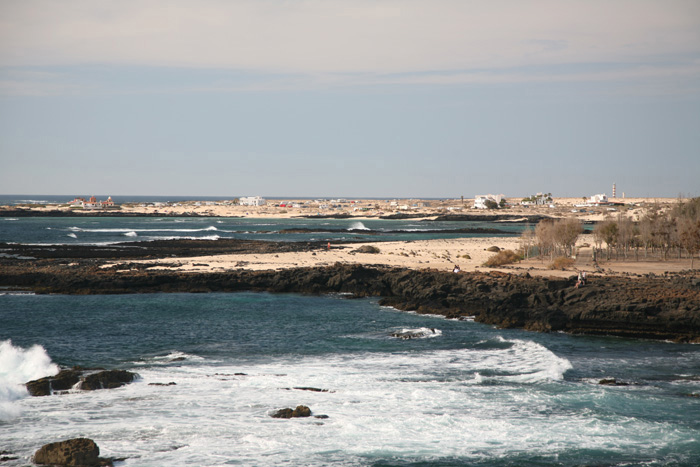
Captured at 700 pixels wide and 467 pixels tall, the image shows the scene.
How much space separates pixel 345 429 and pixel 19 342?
1936 centimetres

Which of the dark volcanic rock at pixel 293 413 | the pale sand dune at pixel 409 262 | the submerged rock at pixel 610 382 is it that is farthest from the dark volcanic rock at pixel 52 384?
the pale sand dune at pixel 409 262

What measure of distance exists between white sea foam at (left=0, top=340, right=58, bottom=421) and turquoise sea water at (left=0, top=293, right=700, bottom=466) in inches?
3.1

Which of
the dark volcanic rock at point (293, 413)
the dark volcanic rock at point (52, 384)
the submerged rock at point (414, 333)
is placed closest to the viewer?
the dark volcanic rock at point (293, 413)

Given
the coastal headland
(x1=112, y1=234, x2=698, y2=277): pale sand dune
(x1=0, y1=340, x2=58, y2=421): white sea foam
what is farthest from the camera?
(x1=112, y1=234, x2=698, y2=277): pale sand dune

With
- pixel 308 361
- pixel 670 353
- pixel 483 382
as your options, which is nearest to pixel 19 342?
pixel 308 361

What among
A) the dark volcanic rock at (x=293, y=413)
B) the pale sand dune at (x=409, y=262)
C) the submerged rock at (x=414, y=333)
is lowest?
the submerged rock at (x=414, y=333)

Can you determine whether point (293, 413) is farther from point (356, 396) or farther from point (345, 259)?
point (345, 259)

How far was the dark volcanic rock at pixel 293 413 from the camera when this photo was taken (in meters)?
19.5

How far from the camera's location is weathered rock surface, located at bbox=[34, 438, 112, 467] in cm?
1555

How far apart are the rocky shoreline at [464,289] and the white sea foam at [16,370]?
19450 mm

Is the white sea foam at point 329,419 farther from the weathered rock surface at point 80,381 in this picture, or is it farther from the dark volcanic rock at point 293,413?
the weathered rock surface at point 80,381

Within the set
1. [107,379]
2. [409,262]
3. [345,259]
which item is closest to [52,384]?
[107,379]

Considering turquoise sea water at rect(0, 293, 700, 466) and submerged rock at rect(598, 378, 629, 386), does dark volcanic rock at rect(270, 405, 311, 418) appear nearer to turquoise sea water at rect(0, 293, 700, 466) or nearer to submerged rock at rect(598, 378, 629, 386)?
turquoise sea water at rect(0, 293, 700, 466)

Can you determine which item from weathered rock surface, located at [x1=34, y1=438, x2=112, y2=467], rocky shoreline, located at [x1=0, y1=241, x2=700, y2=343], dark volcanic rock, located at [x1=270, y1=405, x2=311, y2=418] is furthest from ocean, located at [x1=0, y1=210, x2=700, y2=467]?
rocky shoreline, located at [x1=0, y1=241, x2=700, y2=343]
